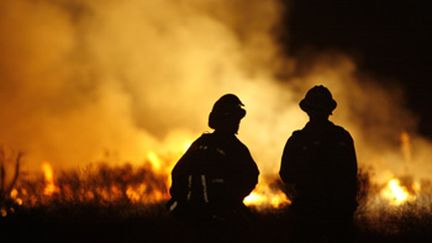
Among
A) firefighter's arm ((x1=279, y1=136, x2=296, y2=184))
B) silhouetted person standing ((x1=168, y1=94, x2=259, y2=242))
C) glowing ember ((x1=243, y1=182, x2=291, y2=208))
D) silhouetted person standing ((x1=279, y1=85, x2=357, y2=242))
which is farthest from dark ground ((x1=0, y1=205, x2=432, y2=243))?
silhouetted person standing ((x1=168, y1=94, x2=259, y2=242))

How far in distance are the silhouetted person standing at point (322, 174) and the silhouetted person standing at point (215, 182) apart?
0.99 meters

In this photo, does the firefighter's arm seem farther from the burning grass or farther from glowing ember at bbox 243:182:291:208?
glowing ember at bbox 243:182:291:208

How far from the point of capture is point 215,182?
6320 mm

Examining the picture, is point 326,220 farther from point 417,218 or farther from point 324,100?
point 417,218

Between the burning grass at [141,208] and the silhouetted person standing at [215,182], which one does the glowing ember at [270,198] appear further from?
the silhouetted person standing at [215,182]

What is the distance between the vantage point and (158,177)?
39.2 meters

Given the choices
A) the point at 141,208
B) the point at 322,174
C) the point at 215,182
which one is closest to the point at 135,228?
the point at 141,208

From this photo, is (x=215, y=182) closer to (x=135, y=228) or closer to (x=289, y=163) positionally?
(x=289, y=163)

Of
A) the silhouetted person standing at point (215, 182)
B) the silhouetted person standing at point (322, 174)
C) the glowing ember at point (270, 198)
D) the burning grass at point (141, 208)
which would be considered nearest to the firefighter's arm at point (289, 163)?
the silhouetted person standing at point (322, 174)

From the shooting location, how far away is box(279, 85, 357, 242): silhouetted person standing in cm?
727

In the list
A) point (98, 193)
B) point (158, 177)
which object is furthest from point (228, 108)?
point (158, 177)

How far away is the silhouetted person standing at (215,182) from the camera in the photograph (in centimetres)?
633

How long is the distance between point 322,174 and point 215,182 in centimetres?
168

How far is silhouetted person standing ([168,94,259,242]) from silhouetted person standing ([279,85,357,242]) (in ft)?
3.26
